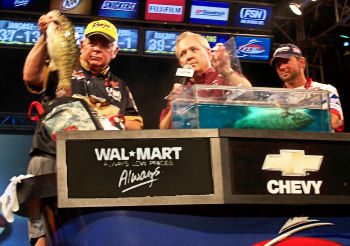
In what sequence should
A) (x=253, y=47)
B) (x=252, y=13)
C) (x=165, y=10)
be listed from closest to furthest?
(x=165, y=10)
(x=252, y=13)
(x=253, y=47)

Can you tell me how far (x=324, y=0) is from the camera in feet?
22.3

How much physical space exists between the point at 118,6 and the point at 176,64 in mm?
1212

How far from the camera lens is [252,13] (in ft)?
20.9

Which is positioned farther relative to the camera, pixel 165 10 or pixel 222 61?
pixel 165 10

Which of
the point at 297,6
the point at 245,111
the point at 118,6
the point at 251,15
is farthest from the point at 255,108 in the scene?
the point at 297,6

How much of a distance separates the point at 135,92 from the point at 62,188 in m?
5.76

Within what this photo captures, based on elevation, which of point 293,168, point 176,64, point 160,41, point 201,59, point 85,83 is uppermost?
point 160,41

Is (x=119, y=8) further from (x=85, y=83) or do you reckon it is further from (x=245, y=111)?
(x=245, y=111)

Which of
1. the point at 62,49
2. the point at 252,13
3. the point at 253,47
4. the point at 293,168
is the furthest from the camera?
the point at 253,47

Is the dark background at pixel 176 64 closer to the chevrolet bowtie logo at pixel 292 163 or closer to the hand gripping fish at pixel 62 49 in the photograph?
the hand gripping fish at pixel 62 49

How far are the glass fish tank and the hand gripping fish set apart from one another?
0.62 meters

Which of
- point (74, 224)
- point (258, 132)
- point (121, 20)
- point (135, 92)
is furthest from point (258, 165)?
point (135, 92)

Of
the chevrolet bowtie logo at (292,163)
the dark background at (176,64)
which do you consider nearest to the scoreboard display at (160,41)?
the dark background at (176,64)

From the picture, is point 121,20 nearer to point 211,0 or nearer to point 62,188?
point 211,0
